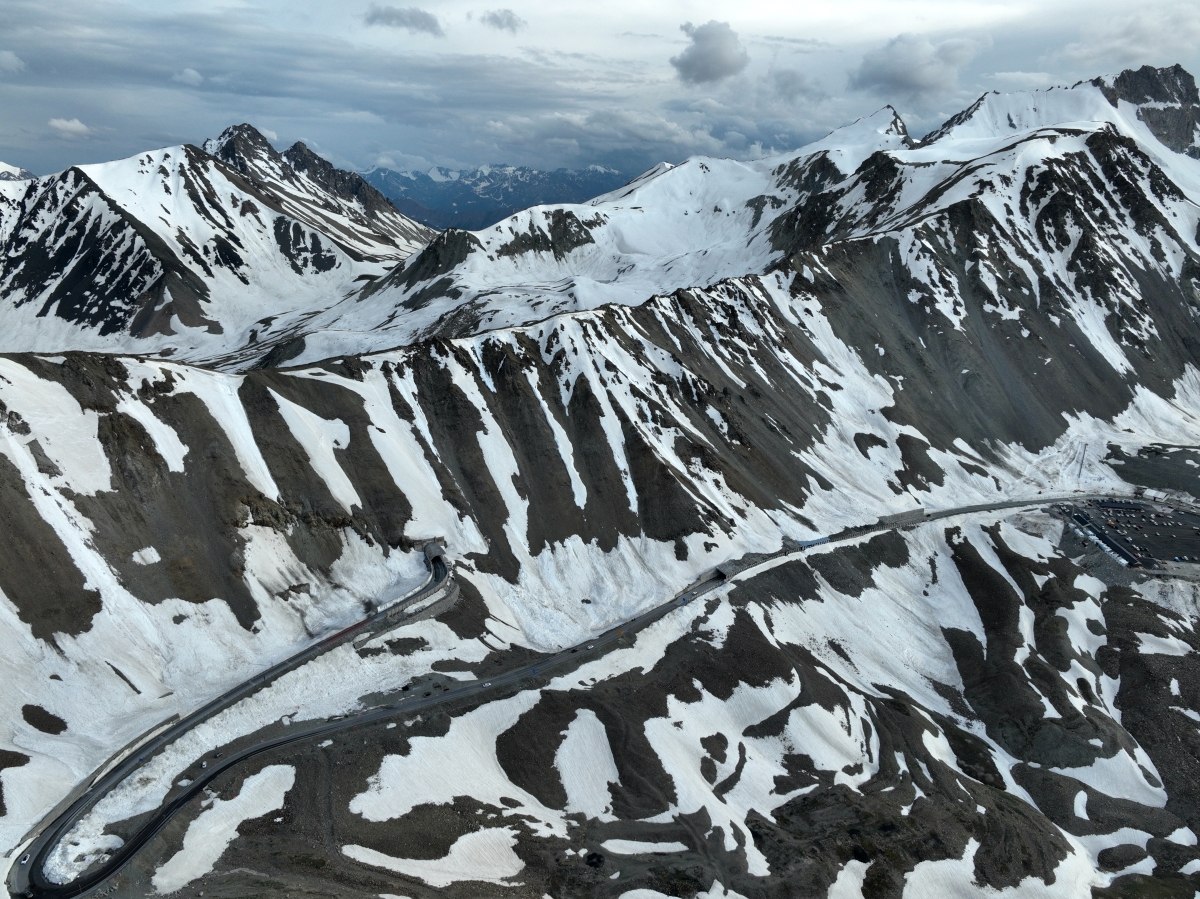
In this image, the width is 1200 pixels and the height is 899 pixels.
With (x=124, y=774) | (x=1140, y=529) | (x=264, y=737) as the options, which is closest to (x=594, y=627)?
(x=264, y=737)

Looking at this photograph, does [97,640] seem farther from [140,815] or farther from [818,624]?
[818,624]

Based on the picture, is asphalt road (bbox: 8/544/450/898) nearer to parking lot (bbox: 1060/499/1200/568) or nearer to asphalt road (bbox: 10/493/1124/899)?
asphalt road (bbox: 10/493/1124/899)

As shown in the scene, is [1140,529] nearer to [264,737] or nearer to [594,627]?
[594,627]

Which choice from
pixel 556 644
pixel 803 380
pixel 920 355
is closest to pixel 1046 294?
pixel 920 355

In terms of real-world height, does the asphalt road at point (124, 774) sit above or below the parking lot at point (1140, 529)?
above

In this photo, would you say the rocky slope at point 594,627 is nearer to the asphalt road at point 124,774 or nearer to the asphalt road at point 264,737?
the asphalt road at point 124,774

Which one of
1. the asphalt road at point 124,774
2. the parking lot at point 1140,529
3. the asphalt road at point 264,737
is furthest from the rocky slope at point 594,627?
the parking lot at point 1140,529
